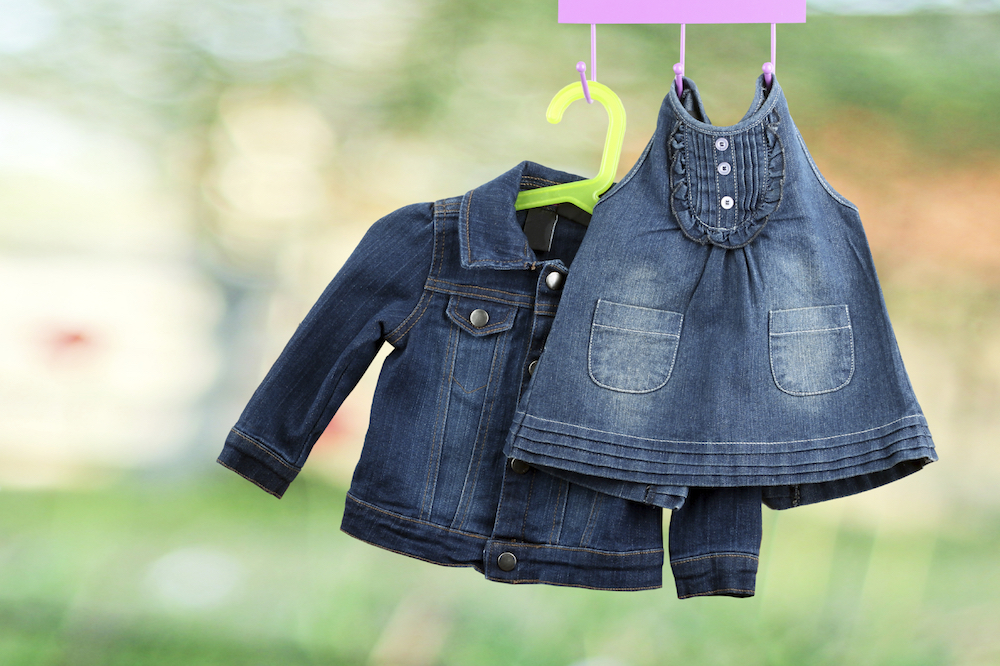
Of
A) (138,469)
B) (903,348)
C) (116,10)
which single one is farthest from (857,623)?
(116,10)

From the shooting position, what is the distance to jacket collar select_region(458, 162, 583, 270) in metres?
0.97

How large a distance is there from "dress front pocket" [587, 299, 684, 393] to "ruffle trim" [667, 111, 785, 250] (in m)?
0.11

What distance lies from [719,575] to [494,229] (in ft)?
1.76

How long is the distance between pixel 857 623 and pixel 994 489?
0.36 m

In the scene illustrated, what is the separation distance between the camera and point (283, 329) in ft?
4.84

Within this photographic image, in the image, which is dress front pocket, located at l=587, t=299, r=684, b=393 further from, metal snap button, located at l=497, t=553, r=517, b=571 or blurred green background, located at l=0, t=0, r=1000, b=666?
blurred green background, located at l=0, t=0, r=1000, b=666

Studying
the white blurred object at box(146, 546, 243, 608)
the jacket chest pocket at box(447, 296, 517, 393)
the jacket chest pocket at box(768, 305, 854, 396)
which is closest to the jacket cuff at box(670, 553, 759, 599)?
the jacket chest pocket at box(768, 305, 854, 396)

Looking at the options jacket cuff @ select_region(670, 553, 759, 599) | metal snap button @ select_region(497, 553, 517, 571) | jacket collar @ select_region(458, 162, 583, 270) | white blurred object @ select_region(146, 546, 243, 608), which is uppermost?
jacket collar @ select_region(458, 162, 583, 270)

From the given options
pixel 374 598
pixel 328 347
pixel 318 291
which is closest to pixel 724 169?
pixel 328 347

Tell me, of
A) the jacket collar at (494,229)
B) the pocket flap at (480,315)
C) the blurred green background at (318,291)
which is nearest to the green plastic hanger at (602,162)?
the jacket collar at (494,229)

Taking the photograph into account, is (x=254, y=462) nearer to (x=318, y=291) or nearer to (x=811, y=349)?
(x=318, y=291)

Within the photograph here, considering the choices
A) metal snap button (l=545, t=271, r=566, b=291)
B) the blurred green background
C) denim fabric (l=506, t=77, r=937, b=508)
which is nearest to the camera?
denim fabric (l=506, t=77, r=937, b=508)

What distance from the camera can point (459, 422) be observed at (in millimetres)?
995

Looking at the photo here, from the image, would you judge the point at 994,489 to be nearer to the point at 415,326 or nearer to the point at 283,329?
the point at 415,326
